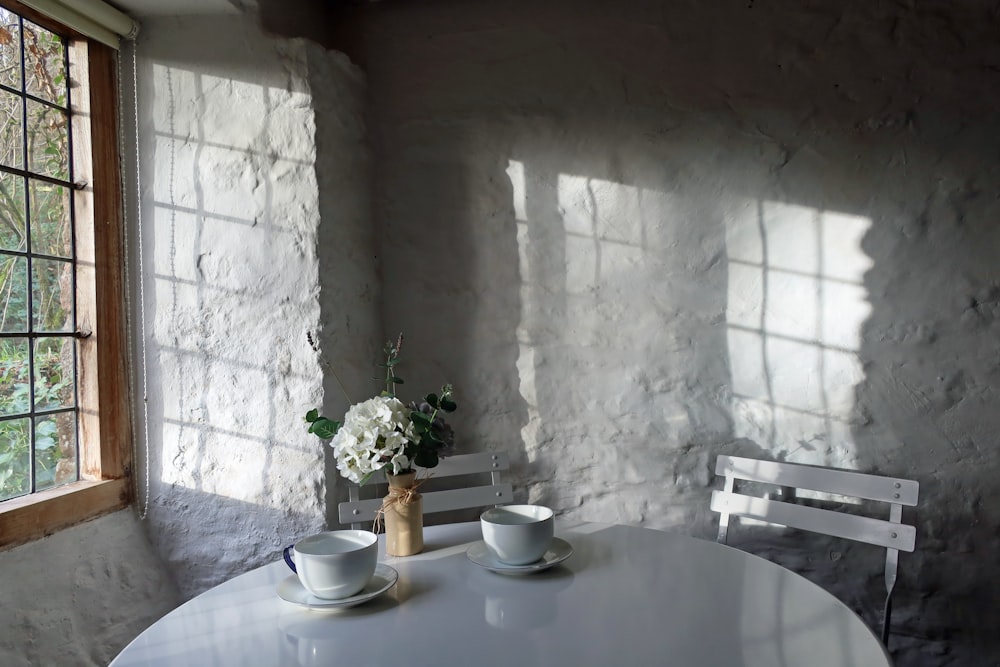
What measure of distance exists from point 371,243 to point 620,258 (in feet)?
3.03

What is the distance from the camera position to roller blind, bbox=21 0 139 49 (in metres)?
1.95

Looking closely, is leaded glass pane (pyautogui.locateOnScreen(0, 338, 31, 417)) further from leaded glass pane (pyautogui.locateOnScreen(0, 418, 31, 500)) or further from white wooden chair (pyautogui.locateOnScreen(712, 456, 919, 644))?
white wooden chair (pyautogui.locateOnScreen(712, 456, 919, 644))

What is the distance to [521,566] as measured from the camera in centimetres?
137

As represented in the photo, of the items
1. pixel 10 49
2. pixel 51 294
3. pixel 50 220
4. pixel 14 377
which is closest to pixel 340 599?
pixel 14 377

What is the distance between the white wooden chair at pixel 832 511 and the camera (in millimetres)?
1704

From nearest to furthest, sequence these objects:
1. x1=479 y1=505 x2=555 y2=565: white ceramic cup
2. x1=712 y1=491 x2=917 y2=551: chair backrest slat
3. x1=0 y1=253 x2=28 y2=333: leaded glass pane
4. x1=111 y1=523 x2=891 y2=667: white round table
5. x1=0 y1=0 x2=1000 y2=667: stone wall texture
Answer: x1=111 y1=523 x2=891 y2=667: white round table < x1=479 y1=505 x2=555 y2=565: white ceramic cup < x1=712 y1=491 x2=917 y2=551: chair backrest slat < x1=0 y1=253 x2=28 y2=333: leaded glass pane < x1=0 y1=0 x2=1000 y2=667: stone wall texture

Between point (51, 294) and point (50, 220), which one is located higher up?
point (50, 220)

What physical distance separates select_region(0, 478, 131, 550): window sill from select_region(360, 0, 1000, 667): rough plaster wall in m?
A: 1.06

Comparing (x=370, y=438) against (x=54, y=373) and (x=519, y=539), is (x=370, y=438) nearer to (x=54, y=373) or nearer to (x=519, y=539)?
(x=519, y=539)

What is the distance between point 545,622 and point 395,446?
452mm

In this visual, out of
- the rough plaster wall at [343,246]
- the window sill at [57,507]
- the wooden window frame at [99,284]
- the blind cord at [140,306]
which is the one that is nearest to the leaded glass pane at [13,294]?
the wooden window frame at [99,284]

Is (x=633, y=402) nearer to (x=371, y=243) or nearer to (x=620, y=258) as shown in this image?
(x=620, y=258)

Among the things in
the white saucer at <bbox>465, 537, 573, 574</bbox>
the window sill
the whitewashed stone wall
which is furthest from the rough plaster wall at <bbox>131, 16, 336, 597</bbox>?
the white saucer at <bbox>465, 537, 573, 574</bbox>

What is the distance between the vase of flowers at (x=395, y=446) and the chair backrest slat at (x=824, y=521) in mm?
957
